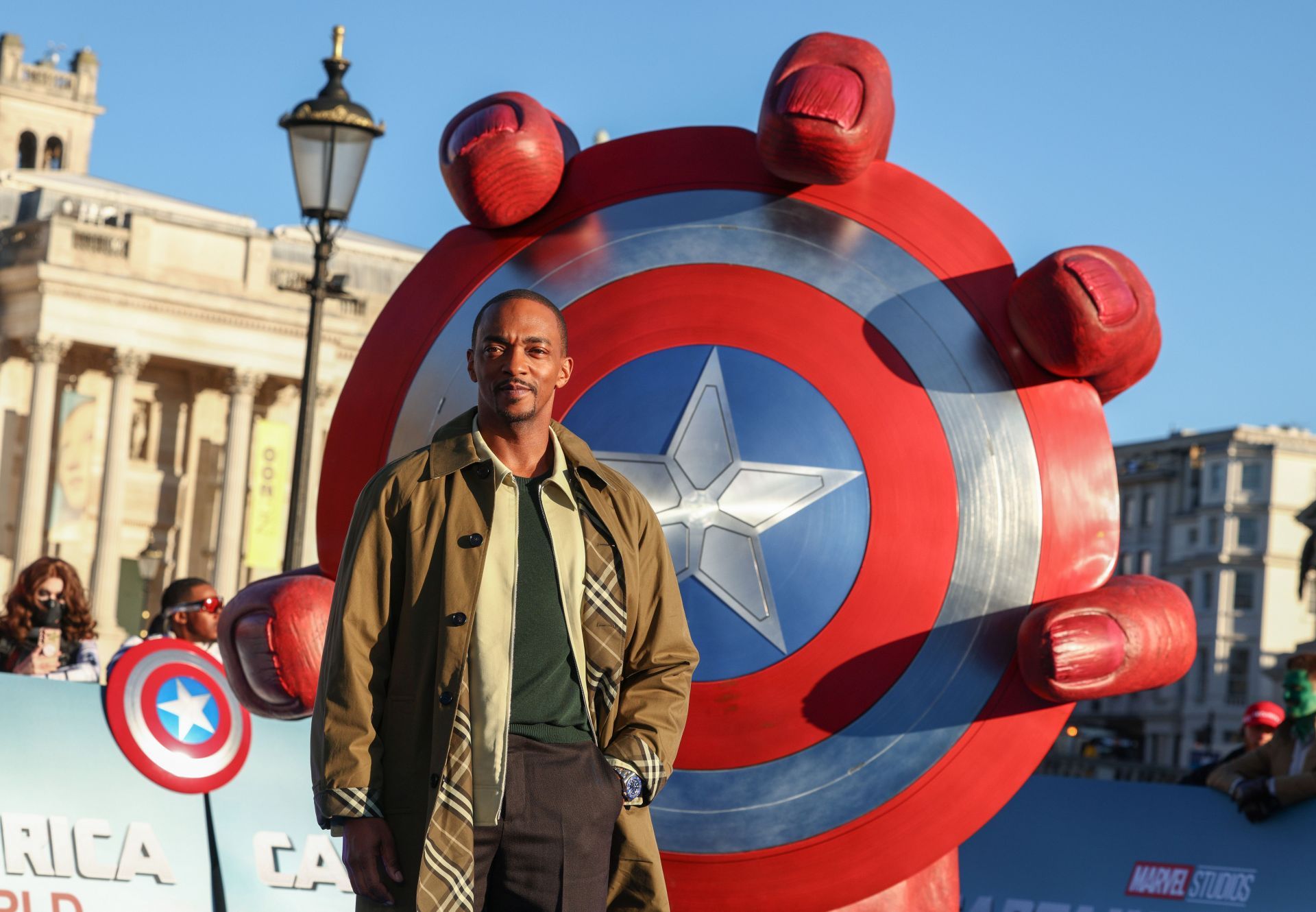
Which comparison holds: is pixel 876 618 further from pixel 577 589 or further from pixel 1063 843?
pixel 1063 843

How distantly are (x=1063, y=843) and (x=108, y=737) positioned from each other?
9.20 feet

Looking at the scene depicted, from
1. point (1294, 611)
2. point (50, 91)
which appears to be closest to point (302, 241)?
point (50, 91)

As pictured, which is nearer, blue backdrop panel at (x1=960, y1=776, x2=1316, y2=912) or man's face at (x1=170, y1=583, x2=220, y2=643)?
blue backdrop panel at (x1=960, y1=776, x2=1316, y2=912)

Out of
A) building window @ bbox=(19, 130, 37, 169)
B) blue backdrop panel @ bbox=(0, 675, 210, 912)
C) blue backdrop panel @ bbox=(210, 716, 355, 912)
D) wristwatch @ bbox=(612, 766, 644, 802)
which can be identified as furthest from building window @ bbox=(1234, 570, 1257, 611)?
wristwatch @ bbox=(612, 766, 644, 802)

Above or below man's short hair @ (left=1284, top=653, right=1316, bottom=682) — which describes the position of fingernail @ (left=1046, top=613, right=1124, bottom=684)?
above

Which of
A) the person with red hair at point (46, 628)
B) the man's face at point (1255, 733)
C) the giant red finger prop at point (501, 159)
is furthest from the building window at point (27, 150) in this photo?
the giant red finger prop at point (501, 159)

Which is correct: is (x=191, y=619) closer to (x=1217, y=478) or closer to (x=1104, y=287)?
(x=1104, y=287)

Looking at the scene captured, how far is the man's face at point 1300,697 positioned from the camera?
22.1 feet

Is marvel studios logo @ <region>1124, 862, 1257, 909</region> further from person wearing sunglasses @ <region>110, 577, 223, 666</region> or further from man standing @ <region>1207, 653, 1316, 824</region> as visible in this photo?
person wearing sunglasses @ <region>110, 577, 223, 666</region>

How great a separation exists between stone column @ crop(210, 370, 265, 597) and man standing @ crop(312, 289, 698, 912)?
4622cm

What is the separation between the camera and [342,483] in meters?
4.35

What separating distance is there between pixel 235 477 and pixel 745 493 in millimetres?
47429

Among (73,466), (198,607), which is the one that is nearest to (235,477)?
(73,466)

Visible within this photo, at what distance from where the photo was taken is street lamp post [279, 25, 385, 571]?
9.13m
